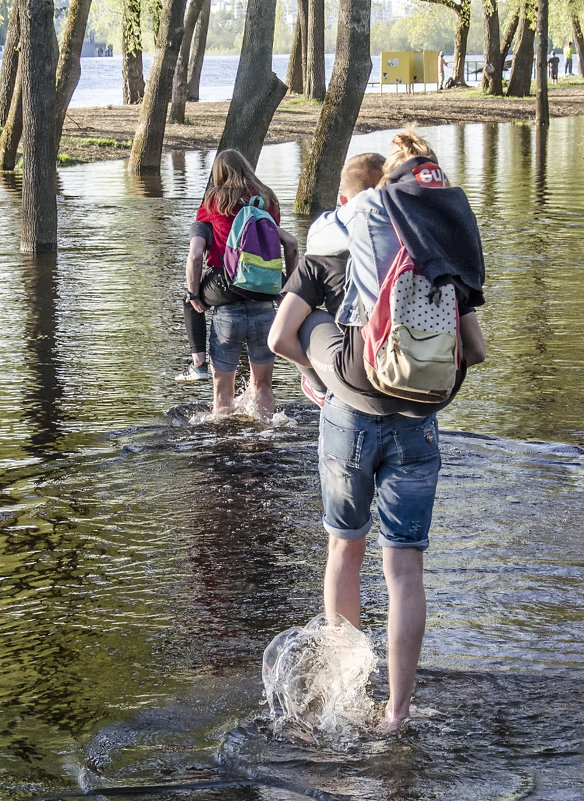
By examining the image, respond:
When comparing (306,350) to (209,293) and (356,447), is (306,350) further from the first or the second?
(209,293)

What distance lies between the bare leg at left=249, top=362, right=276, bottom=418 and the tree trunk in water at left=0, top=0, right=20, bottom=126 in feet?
46.3

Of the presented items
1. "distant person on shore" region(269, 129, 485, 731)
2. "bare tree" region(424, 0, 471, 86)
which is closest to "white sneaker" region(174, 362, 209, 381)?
"distant person on shore" region(269, 129, 485, 731)

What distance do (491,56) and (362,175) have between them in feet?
140

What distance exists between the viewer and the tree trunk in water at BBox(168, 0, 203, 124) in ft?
96.5

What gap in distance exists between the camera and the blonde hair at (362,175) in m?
4.12

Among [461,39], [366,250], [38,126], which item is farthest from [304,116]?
[366,250]

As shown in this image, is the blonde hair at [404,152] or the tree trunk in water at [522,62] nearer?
the blonde hair at [404,152]

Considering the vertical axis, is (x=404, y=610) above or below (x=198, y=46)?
below

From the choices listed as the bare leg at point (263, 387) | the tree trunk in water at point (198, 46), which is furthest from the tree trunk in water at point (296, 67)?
the bare leg at point (263, 387)

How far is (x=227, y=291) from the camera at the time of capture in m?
7.04

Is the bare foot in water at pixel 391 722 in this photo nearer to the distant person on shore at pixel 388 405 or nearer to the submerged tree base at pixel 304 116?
the distant person on shore at pixel 388 405

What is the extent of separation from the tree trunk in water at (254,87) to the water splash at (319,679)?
12107mm

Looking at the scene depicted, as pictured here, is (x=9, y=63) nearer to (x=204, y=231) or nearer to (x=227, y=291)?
(x=204, y=231)

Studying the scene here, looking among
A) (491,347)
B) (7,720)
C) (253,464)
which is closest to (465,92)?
(491,347)
